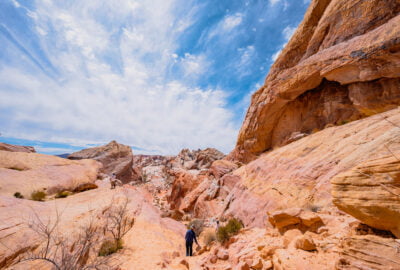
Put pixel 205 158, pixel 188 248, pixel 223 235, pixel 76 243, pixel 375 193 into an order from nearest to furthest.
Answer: pixel 375 193 < pixel 76 243 < pixel 223 235 < pixel 188 248 < pixel 205 158

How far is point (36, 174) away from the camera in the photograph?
656 inches

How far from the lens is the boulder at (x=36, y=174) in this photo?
13.4 m

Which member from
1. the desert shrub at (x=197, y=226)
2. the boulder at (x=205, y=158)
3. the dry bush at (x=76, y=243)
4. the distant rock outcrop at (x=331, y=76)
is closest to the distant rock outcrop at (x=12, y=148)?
the dry bush at (x=76, y=243)

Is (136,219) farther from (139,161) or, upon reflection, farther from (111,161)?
(139,161)

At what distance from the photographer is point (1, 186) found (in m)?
12.5

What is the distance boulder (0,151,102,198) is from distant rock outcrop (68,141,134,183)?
11556 millimetres

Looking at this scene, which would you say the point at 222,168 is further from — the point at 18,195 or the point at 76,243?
the point at 18,195

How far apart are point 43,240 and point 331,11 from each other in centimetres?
2425

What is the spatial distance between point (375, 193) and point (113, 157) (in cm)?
4080

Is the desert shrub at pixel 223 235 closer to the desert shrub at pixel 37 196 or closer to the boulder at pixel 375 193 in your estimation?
the boulder at pixel 375 193

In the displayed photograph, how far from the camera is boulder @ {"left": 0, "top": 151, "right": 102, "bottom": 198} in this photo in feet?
44.1

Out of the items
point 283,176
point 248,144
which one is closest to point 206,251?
point 283,176

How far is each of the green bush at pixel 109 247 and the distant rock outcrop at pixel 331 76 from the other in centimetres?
1617

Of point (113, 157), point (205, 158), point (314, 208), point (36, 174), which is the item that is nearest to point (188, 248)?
point (314, 208)
